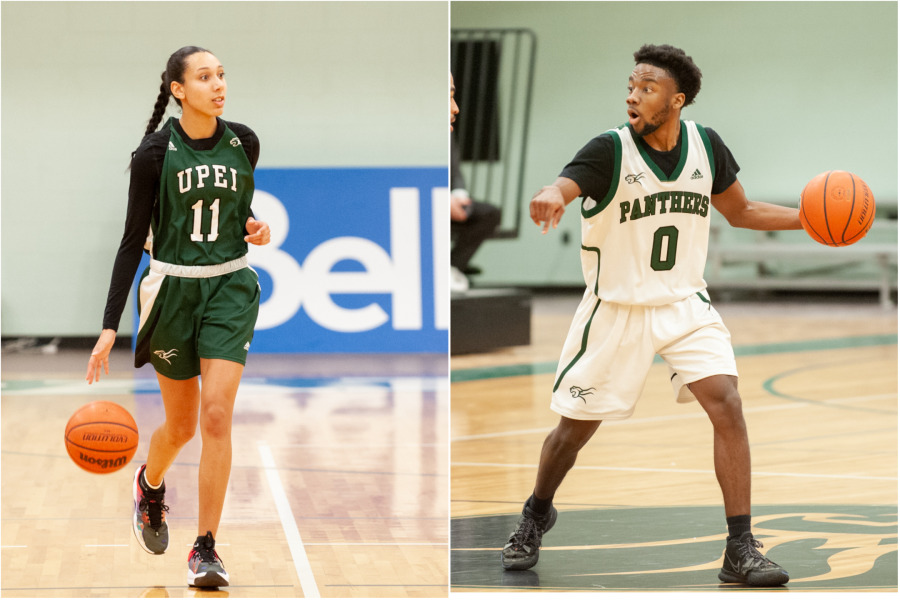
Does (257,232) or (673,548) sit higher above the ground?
(257,232)

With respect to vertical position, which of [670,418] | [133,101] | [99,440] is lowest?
[670,418]

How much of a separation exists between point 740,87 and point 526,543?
1107 cm

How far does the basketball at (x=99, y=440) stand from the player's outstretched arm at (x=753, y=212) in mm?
2047

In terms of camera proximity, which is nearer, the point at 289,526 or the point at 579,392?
the point at 579,392

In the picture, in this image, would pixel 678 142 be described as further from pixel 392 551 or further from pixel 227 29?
pixel 227 29

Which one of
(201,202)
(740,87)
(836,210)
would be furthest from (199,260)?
(740,87)

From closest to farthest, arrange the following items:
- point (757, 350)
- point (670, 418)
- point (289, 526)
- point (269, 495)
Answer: point (289, 526), point (269, 495), point (670, 418), point (757, 350)

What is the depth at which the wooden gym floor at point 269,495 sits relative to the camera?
3818mm

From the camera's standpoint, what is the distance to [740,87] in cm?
1388

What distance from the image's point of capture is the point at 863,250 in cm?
1255

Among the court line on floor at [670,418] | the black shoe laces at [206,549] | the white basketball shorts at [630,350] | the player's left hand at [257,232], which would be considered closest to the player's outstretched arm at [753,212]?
the white basketball shorts at [630,350]

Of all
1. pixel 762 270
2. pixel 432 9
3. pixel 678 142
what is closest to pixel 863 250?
pixel 762 270

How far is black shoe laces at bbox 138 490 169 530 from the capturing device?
399cm

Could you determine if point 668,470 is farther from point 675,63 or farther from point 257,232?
point 257,232
